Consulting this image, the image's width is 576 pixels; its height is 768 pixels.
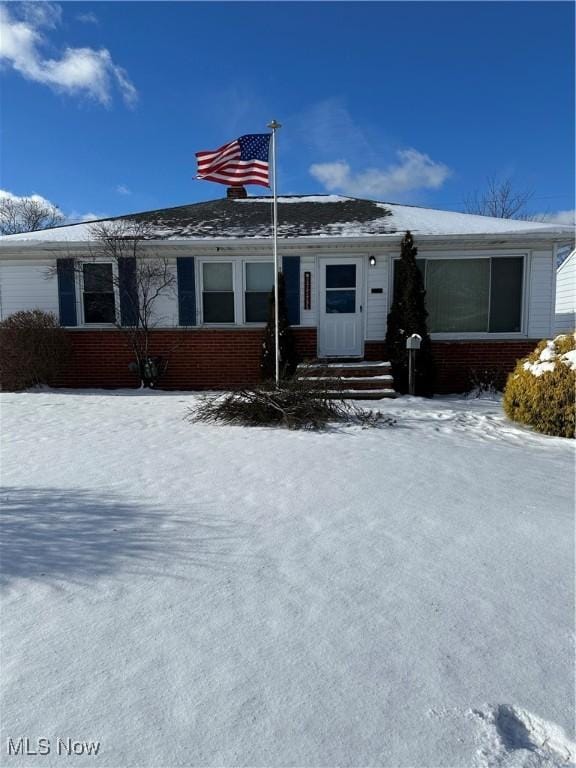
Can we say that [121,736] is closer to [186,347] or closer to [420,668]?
[420,668]

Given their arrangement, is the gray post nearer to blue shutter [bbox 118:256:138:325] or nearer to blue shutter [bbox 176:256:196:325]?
blue shutter [bbox 176:256:196:325]

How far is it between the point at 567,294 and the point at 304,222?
45.1 feet

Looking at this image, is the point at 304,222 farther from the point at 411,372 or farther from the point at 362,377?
the point at 411,372

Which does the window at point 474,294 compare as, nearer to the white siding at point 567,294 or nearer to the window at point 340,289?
the window at point 340,289

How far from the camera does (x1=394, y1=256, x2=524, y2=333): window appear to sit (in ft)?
32.9

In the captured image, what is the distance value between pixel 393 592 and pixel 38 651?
1.68 m


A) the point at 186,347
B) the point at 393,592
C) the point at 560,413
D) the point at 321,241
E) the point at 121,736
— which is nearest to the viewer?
the point at 121,736

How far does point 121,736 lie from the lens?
154 cm

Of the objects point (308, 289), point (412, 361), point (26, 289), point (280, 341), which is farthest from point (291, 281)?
point (26, 289)

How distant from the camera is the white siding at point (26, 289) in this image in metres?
10.3

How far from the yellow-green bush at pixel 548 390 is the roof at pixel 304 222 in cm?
422

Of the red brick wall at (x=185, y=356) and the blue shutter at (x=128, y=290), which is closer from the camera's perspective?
the blue shutter at (x=128, y=290)

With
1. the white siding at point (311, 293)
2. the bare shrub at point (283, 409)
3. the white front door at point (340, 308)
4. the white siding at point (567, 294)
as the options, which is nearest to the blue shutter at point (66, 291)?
the white siding at point (311, 293)

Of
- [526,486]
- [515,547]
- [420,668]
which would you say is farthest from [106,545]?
[526,486]
